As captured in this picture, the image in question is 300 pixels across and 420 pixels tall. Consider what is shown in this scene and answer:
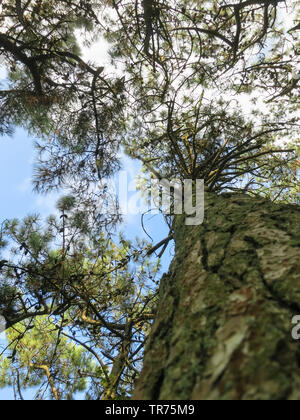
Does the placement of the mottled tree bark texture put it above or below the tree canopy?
Answer: below

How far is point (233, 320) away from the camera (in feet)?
1.93

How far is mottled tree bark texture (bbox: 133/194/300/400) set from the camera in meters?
0.45

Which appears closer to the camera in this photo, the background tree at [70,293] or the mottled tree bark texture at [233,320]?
the mottled tree bark texture at [233,320]

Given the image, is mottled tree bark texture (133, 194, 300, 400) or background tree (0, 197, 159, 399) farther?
background tree (0, 197, 159, 399)

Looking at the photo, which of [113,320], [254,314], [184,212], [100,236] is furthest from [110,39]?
[254,314]

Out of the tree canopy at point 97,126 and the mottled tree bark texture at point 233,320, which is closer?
the mottled tree bark texture at point 233,320

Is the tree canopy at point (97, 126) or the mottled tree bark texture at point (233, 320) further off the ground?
the tree canopy at point (97, 126)

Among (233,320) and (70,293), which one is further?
(70,293)

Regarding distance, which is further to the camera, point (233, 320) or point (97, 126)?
point (97, 126)

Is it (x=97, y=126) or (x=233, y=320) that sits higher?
(x=97, y=126)

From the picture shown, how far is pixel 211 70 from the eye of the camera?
3451 mm

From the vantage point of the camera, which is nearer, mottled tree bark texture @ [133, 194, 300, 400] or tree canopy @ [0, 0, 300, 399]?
mottled tree bark texture @ [133, 194, 300, 400]

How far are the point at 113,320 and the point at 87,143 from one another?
1909mm

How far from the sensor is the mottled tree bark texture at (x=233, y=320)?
Answer: 0.45 m
